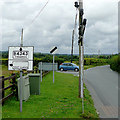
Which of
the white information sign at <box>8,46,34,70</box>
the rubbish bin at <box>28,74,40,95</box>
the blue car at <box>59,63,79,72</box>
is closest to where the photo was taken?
the white information sign at <box>8,46,34,70</box>

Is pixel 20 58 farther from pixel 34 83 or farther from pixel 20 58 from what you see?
pixel 34 83

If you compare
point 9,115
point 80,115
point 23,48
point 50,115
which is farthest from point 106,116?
point 23,48

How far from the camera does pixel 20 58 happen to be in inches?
251

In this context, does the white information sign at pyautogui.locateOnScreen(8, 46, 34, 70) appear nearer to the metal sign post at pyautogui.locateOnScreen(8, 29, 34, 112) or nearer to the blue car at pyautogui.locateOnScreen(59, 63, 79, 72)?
the metal sign post at pyautogui.locateOnScreen(8, 29, 34, 112)

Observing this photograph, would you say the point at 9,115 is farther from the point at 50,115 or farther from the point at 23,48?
the point at 23,48

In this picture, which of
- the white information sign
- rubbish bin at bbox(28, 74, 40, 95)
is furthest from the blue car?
the white information sign

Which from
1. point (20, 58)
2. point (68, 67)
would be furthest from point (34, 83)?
point (68, 67)

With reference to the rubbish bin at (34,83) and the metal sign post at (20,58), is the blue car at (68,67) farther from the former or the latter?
the metal sign post at (20,58)

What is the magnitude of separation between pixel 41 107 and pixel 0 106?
1383 mm

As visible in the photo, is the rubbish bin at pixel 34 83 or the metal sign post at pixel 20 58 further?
the rubbish bin at pixel 34 83

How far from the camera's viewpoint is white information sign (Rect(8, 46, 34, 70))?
249 inches

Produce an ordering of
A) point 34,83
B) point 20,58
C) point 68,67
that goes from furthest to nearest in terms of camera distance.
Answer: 1. point 68,67
2. point 34,83
3. point 20,58

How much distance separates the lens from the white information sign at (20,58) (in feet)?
20.7

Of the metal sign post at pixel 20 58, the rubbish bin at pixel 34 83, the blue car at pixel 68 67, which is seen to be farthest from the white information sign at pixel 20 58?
the blue car at pixel 68 67
